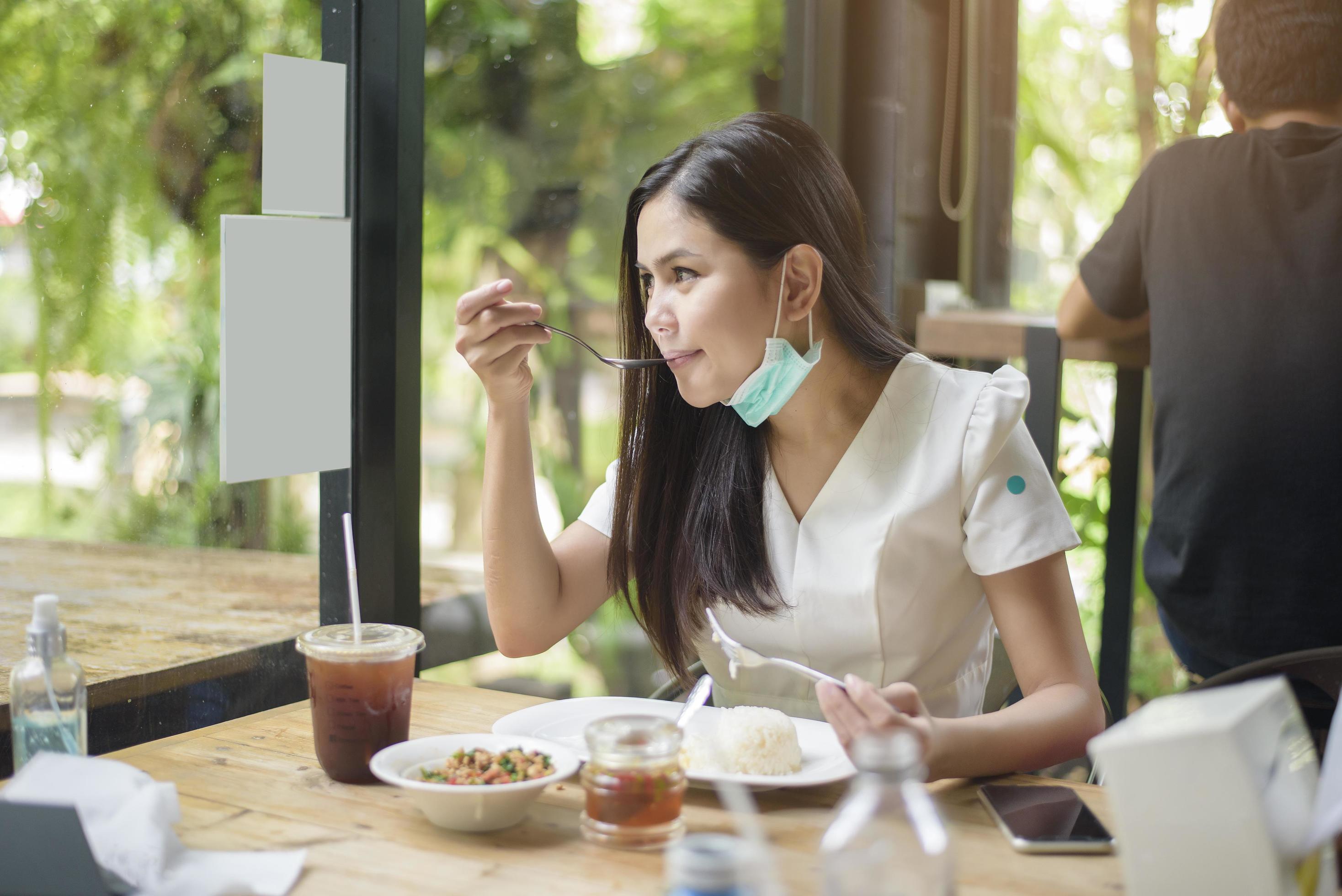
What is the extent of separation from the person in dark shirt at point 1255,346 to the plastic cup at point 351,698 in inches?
57.1

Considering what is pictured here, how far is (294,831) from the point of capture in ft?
3.43

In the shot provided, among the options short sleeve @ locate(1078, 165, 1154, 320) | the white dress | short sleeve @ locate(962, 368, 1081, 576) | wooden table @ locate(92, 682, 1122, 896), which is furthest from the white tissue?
short sleeve @ locate(1078, 165, 1154, 320)

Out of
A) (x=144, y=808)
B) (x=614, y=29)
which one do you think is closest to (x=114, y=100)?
(x=144, y=808)

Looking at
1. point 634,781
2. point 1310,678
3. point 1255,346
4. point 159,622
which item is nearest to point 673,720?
point 634,781

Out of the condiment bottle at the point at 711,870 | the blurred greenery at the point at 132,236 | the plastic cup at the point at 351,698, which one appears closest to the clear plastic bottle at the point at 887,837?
the condiment bottle at the point at 711,870

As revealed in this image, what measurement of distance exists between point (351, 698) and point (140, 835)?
276mm

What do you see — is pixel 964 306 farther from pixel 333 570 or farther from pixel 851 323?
pixel 333 570

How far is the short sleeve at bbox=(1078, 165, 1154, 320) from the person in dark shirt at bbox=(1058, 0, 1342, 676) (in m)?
0.02

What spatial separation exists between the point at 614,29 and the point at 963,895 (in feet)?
8.75

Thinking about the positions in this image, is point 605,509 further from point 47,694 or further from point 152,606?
point 47,694

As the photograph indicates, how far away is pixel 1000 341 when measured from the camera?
2.54 meters

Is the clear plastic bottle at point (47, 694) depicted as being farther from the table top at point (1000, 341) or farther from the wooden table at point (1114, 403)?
the wooden table at point (1114, 403)

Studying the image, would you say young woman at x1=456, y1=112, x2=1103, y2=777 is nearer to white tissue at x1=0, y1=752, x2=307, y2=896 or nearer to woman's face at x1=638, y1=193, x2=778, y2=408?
woman's face at x1=638, y1=193, x2=778, y2=408

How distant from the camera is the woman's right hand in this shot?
1465mm
